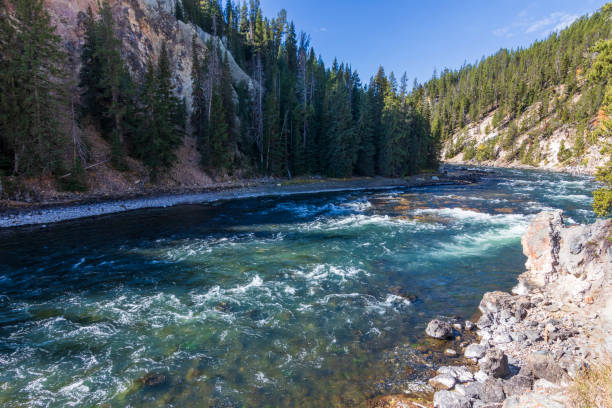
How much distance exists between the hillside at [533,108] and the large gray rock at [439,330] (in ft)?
252

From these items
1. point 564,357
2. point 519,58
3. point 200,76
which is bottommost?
point 564,357

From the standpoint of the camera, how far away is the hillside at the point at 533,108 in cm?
7950

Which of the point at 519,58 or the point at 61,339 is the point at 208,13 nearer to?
the point at 61,339

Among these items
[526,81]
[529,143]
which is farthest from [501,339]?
[526,81]

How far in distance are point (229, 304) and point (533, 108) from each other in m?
124

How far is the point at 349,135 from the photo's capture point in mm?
51281

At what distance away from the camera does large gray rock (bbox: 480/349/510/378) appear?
6973 millimetres

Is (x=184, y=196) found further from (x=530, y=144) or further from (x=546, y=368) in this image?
(x=530, y=144)

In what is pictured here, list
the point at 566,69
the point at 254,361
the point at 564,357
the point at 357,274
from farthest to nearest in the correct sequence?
1. the point at 566,69
2. the point at 357,274
3. the point at 254,361
4. the point at 564,357

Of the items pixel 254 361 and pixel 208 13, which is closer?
pixel 254 361

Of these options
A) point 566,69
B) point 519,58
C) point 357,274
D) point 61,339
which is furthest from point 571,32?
point 61,339

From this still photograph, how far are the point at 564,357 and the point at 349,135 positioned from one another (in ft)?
153

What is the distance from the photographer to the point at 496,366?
6.97 m

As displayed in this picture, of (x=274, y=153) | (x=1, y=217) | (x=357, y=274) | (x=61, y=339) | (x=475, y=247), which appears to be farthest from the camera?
(x=274, y=153)
